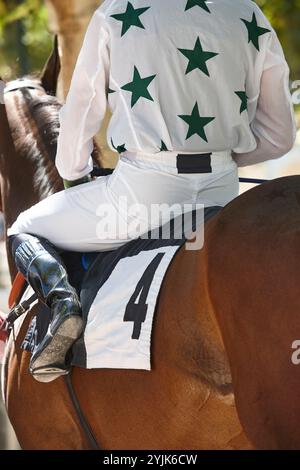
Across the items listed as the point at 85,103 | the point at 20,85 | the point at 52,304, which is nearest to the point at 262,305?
the point at 52,304

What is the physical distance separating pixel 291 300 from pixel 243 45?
1263 millimetres

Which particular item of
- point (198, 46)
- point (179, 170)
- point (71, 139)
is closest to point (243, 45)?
point (198, 46)

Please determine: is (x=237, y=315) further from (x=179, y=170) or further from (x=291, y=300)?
(x=179, y=170)

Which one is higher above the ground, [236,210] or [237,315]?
[236,210]

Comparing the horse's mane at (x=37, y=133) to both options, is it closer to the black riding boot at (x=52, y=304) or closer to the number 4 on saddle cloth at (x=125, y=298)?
the black riding boot at (x=52, y=304)

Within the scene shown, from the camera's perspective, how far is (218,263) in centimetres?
309

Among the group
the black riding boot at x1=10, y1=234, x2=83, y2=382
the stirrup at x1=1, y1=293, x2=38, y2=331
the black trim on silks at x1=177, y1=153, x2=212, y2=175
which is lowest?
the stirrup at x1=1, y1=293, x2=38, y2=331

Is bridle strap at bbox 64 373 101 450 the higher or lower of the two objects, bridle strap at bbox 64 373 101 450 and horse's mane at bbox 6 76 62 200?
the lower

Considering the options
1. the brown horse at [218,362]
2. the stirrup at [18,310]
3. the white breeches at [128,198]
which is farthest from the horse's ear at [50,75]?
the brown horse at [218,362]

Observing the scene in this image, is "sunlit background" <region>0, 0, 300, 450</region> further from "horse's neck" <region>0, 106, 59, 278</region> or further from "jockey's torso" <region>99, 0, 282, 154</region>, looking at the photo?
"jockey's torso" <region>99, 0, 282, 154</region>

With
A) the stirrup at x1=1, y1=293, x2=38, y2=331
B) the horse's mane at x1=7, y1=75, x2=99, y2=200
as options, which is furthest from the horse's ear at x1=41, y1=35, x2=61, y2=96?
the stirrup at x1=1, y1=293, x2=38, y2=331

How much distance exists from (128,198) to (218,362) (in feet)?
2.78

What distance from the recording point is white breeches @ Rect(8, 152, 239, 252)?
3.58 metres

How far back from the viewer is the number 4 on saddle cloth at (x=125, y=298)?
3334 mm
